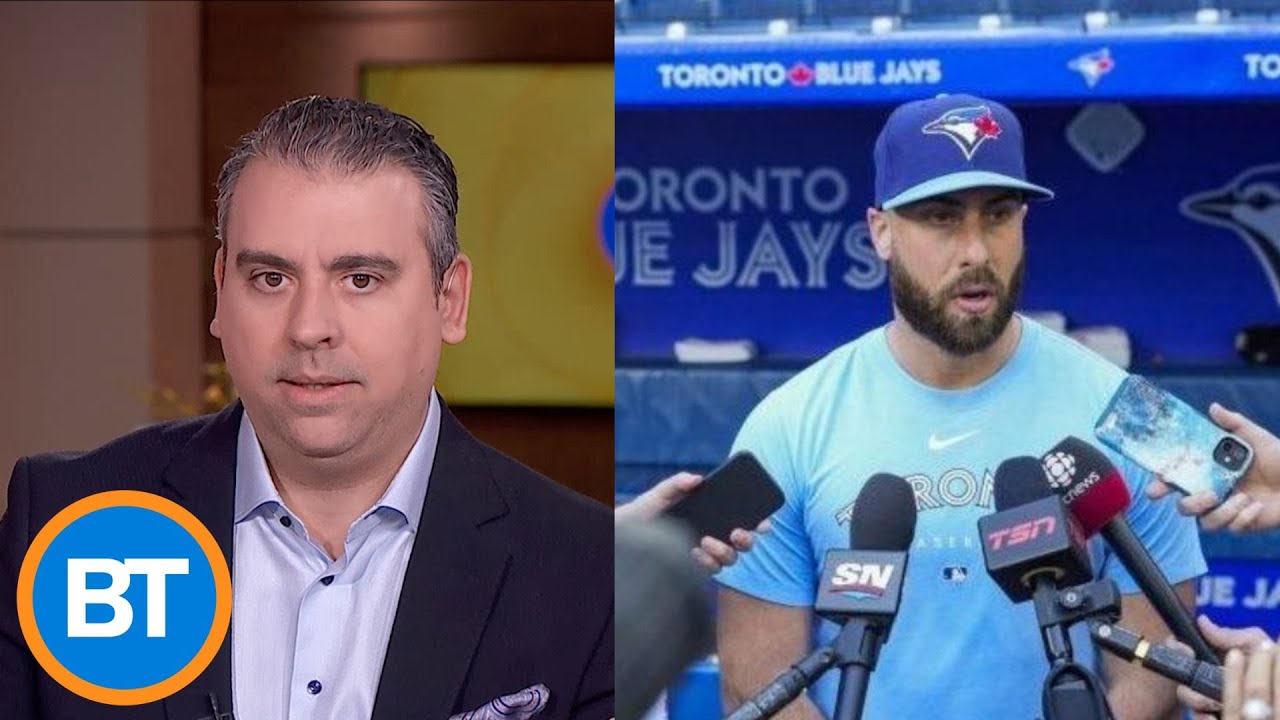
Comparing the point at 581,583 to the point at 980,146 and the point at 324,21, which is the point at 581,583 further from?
the point at 324,21

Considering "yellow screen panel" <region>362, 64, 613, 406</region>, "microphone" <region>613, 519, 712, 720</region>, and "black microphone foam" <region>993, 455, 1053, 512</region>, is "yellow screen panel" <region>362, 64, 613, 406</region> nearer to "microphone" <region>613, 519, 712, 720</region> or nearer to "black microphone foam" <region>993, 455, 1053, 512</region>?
"microphone" <region>613, 519, 712, 720</region>

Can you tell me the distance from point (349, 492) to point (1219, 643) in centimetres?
120

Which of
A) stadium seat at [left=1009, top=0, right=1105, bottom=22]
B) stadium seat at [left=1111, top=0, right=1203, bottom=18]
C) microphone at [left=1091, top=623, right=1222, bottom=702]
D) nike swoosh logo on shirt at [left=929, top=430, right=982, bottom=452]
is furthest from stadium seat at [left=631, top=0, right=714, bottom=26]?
microphone at [left=1091, top=623, right=1222, bottom=702]

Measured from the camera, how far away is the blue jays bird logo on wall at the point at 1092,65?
2.20 metres

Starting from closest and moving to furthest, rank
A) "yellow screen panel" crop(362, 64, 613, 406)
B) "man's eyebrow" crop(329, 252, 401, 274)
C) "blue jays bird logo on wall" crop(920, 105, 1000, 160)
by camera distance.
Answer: "blue jays bird logo on wall" crop(920, 105, 1000, 160) < "man's eyebrow" crop(329, 252, 401, 274) < "yellow screen panel" crop(362, 64, 613, 406)

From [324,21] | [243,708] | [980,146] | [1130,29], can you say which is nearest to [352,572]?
[243,708]

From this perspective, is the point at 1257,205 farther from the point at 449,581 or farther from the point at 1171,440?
the point at 449,581

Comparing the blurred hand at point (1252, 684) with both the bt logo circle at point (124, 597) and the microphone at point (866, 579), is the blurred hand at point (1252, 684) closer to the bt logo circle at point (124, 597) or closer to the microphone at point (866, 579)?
the microphone at point (866, 579)

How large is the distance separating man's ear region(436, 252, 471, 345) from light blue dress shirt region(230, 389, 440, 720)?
0.73ft

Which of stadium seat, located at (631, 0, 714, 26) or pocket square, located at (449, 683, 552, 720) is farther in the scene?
pocket square, located at (449, 683, 552, 720)

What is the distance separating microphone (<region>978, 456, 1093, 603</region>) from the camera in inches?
89.9

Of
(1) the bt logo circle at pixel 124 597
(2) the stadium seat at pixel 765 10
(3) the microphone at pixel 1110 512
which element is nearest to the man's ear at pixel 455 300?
(1) the bt logo circle at pixel 124 597

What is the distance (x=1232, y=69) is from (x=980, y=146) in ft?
1.03

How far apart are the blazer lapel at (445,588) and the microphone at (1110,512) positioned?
78 cm
